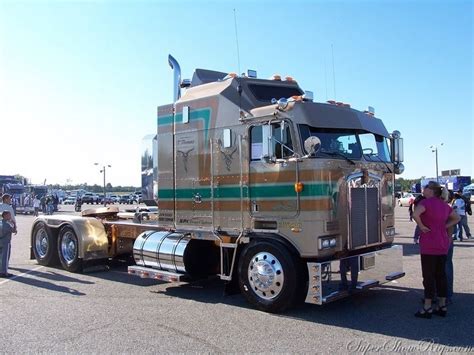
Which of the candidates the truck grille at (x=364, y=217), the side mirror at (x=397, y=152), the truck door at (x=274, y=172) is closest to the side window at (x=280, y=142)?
the truck door at (x=274, y=172)

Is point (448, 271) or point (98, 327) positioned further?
point (448, 271)

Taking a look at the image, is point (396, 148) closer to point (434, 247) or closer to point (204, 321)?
point (434, 247)

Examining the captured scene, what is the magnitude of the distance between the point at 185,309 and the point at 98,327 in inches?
57.8

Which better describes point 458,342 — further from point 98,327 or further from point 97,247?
point 97,247

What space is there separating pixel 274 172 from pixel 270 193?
0.32 m

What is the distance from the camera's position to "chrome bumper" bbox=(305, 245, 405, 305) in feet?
22.3

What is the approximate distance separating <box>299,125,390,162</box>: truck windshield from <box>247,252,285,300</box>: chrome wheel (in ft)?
5.48

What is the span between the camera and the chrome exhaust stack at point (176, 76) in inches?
394

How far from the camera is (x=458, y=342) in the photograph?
227 inches

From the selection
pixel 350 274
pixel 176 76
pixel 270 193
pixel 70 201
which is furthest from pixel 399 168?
pixel 70 201

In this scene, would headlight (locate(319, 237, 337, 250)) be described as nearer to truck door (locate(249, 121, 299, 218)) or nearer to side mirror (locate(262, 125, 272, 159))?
truck door (locate(249, 121, 299, 218))

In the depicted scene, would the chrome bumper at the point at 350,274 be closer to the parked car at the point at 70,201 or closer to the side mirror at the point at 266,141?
the side mirror at the point at 266,141

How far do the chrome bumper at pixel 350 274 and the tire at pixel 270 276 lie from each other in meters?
0.30

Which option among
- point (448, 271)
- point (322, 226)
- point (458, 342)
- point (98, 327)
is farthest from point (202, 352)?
point (448, 271)
